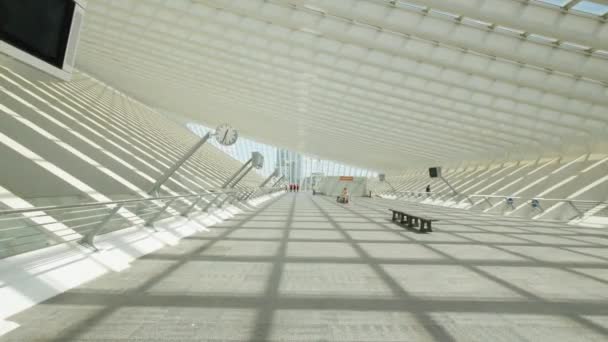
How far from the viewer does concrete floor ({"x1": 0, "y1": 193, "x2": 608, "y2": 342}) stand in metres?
2.48

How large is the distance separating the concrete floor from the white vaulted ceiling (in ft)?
22.0

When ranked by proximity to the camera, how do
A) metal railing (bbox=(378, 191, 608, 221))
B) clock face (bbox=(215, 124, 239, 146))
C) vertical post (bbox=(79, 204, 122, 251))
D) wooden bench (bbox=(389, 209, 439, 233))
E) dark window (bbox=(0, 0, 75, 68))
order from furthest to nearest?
metal railing (bbox=(378, 191, 608, 221)), wooden bench (bbox=(389, 209, 439, 233)), clock face (bbox=(215, 124, 239, 146)), vertical post (bbox=(79, 204, 122, 251)), dark window (bbox=(0, 0, 75, 68))

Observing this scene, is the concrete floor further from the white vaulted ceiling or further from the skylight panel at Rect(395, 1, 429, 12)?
the skylight panel at Rect(395, 1, 429, 12)

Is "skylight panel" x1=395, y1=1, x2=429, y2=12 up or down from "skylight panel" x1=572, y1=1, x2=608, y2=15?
up

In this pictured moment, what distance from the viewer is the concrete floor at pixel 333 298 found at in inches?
97.8

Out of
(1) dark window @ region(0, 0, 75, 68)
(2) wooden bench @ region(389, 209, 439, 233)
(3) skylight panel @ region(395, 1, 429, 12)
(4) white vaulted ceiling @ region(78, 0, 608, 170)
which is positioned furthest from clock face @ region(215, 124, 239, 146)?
(3) skylight panel @ region(395, 1, 429, 12)

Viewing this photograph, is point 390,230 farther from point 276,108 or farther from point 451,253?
point 276,108

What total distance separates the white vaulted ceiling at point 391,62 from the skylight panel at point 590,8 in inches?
6.8

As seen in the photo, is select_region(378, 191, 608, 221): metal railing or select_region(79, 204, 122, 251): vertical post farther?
select_region(378, 191, 608, 221): metal railing

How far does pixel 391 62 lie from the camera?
13.7 metres

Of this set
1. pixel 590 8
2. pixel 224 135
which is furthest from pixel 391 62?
pixel 224 135

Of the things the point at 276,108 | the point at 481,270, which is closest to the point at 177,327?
the point at 481,270

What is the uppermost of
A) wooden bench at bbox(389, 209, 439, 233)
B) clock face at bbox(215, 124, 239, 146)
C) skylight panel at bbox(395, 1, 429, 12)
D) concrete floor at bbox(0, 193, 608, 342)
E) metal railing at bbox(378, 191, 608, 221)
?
skylight panel at bbox(395, 1, 429, 12)

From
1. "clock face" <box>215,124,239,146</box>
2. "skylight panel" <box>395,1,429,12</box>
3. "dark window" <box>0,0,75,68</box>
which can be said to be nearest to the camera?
"dark window" <box>0,0,75,68</box>
